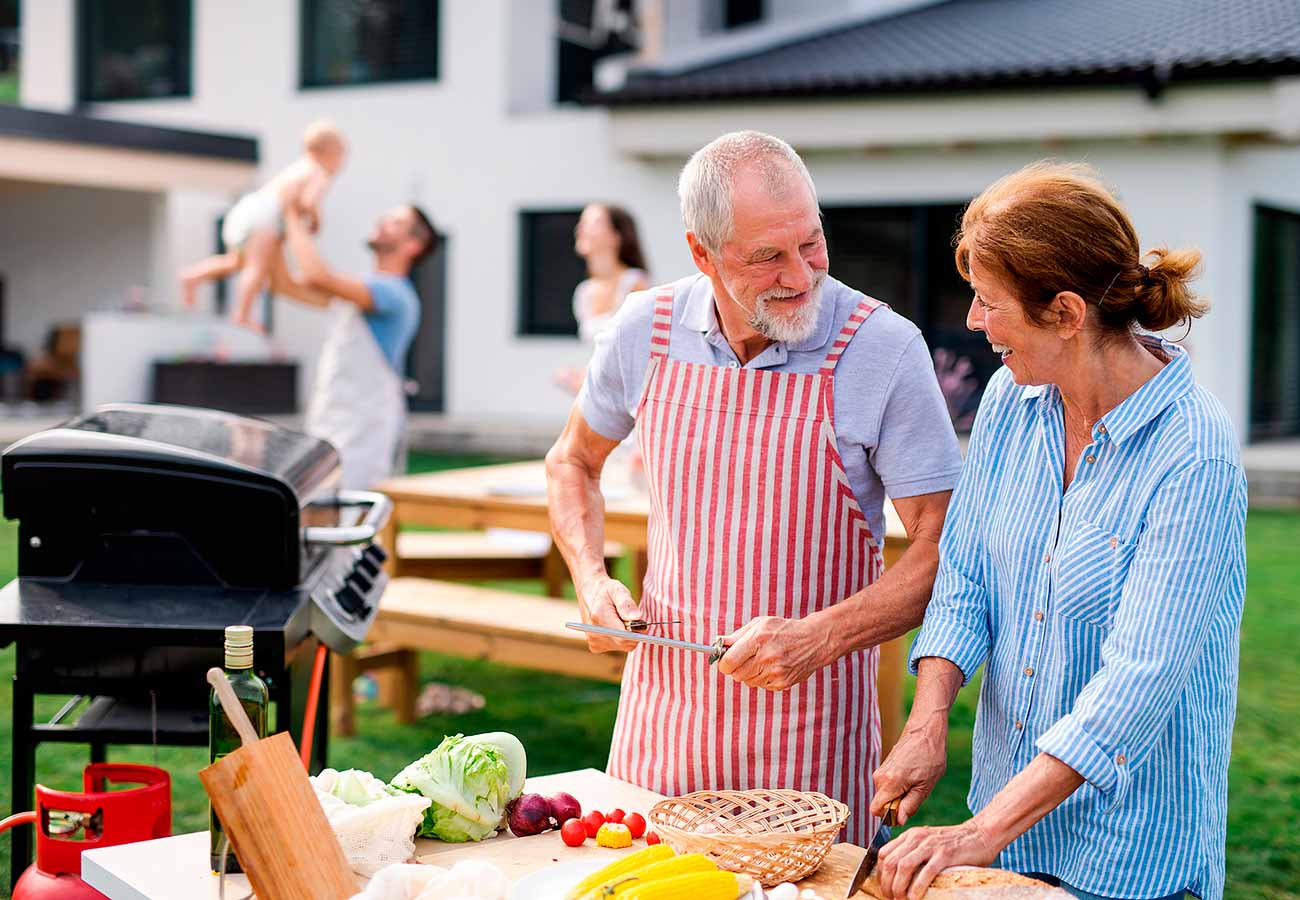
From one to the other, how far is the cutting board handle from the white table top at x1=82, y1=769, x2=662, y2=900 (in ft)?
0.91

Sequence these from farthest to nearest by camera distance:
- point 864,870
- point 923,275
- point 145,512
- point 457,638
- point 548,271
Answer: point 548,271 < point 923,275 < point 457,638 < point 145,512 < point 864,870

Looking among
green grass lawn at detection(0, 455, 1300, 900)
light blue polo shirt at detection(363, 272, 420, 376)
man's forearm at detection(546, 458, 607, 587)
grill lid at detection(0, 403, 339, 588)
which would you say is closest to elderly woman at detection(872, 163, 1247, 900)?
man's forearm at detection(546, 458, 607, 587)

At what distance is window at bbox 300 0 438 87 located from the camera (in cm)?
1791

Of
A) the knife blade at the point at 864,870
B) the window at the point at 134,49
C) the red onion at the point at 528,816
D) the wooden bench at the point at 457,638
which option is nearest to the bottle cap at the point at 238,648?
the red onion at the point at 528,816

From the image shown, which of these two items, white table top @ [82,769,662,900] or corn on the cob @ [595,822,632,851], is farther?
corn on the cob @ [595,822,632,851]

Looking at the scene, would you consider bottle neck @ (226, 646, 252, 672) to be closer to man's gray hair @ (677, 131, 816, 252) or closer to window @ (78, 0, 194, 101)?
man's gray hair @ (677, 131, 816, 252)

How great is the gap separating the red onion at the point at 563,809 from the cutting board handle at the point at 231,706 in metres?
0.53

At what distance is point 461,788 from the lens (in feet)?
6.87

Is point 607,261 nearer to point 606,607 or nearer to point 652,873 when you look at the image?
point 606,607

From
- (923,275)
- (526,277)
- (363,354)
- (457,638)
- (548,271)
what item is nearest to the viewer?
(457,638)

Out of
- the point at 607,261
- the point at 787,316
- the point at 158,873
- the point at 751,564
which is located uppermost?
the point at 607,261

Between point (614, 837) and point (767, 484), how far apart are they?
75 centimetres

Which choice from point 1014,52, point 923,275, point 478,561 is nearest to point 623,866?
point 478,561

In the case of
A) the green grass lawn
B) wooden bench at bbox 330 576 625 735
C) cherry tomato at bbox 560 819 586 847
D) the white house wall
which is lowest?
the green grass lawn
